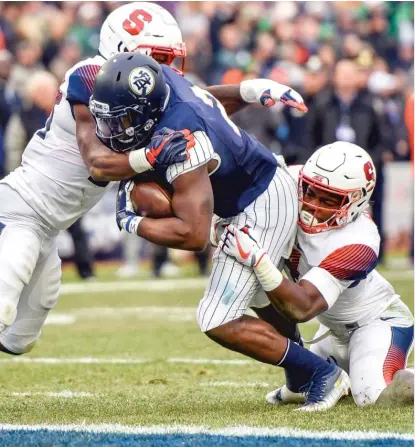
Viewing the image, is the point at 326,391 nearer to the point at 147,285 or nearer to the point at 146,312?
the point at 146,312

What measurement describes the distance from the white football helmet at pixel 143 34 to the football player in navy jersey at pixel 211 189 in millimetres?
182

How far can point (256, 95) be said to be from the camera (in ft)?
17.3

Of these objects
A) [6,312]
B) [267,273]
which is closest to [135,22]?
[267,273]

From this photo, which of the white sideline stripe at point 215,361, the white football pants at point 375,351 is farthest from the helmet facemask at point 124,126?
the white sideline stripe at point 215,361

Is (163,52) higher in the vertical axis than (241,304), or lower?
higher

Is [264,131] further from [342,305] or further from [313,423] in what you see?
[313,423]

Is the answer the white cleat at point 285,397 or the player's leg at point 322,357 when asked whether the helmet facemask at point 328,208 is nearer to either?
the player's leg at point 322,357

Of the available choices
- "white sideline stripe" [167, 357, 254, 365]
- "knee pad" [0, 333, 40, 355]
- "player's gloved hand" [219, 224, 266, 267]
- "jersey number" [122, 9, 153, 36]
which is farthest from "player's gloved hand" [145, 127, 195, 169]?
"white sideline stripe" [167, 357, 254, 365]

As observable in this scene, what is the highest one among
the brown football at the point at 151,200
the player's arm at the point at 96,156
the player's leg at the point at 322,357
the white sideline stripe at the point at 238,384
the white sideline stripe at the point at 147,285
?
the player's arm at the point at 96,156

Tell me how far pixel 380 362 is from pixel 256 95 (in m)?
1.36

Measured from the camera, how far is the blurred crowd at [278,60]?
11.8 meters

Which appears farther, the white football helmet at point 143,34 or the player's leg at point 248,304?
the white football helmet at point 143,34

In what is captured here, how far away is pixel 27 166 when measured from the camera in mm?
5047

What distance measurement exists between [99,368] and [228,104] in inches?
68.7
